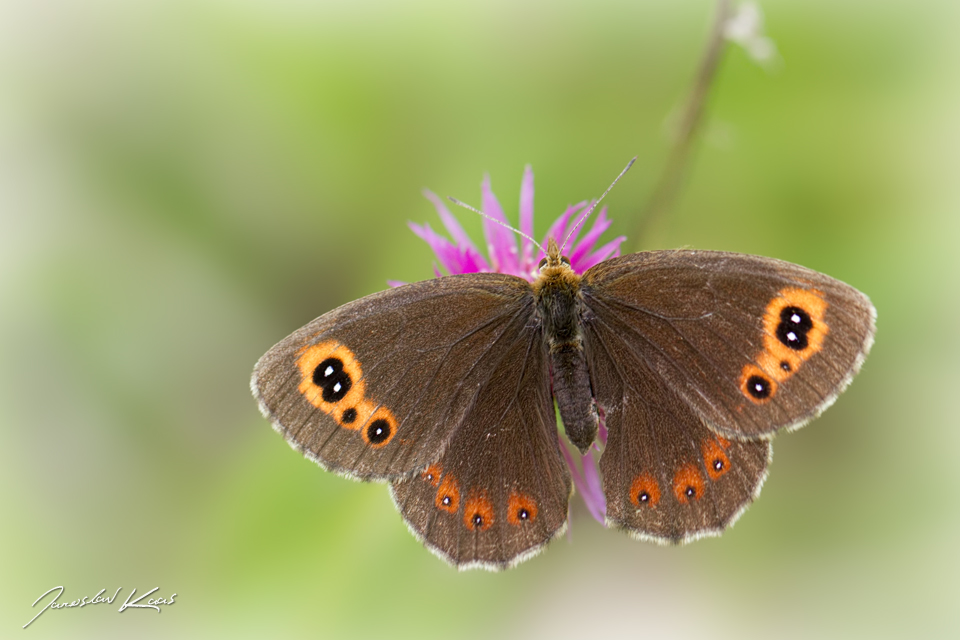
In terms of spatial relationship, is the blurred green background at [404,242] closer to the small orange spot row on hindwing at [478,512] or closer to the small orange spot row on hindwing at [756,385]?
the small orange spot row on hindwing at [478,512]

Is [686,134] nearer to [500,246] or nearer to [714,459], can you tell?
[500,246]

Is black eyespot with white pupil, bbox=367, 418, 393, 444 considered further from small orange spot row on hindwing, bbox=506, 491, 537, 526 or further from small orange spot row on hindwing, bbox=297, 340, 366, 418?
small orange spot row on hindwing, bbox=506, 491, 537, 526

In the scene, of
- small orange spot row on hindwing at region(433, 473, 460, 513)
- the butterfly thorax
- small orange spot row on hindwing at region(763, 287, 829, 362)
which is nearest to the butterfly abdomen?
the butterfly thorax

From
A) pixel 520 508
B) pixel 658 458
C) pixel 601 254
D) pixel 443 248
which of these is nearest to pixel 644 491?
pixel 658 458

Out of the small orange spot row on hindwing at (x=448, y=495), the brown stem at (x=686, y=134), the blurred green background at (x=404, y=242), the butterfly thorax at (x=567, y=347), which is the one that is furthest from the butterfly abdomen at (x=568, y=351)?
the blurred green background at (x=404, y=242)

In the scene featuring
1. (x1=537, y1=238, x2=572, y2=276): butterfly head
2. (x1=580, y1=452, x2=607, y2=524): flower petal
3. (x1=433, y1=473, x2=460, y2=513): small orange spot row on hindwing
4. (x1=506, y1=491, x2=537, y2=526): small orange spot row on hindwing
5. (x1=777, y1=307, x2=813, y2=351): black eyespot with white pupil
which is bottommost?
(x1=580, y1=452, x2=607, y2=524): flower petal
